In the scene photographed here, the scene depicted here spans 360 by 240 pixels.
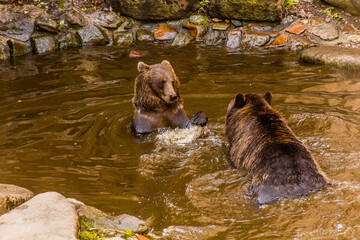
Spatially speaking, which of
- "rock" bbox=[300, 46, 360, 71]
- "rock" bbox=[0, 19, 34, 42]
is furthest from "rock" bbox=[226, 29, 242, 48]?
"rock" bbox=[0, 19, 34, 42]

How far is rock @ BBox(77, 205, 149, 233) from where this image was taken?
4.10 metres

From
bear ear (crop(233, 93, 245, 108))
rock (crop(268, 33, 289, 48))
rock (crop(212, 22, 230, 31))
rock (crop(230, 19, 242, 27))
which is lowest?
rock (crop(268, 33, 289, 48))

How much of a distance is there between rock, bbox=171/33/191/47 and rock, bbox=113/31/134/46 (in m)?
1.43

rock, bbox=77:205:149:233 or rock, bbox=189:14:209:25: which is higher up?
rock, bbox=189:14:209:25

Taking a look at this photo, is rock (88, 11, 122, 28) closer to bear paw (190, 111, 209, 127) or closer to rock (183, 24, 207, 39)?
rock (183, 24, 207, 39)

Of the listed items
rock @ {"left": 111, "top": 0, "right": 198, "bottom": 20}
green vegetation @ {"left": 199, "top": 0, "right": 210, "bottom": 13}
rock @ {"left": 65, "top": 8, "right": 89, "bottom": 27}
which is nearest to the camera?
rock @ {"left": 65, "top": 8, "right": 89, "bottom": 27}

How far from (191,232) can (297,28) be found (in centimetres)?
1005

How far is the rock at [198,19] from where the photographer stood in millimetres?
13938

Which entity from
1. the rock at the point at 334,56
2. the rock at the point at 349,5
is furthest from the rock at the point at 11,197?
the rock at the point at 349,5

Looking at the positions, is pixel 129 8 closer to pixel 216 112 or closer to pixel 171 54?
pixel 171 54

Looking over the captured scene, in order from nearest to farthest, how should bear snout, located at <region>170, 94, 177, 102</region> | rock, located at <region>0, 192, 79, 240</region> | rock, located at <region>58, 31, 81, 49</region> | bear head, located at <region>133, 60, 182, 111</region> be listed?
rock, located at <region>0, 192, 79, 240</region>, bear snout, located at <region>170, 94, 177, 102</region>, bear head, located at <region>133, 60, 182, 111</region>, rock, located at <region>58, 31, 81, 49</region>

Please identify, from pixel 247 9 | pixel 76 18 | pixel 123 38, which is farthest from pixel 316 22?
pixel 76 18

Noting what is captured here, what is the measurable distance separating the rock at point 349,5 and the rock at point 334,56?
259 cm

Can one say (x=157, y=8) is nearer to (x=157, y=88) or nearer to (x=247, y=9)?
(x=247, y=9)
